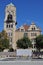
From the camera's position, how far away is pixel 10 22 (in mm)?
96188

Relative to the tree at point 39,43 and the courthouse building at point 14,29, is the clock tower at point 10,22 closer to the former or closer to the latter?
the courthouse building at point 14,29

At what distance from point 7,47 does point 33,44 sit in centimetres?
1270

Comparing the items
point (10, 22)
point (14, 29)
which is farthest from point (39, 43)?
point (10, 22)

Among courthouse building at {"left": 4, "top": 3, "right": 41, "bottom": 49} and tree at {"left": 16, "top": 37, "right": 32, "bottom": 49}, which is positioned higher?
courthouse building at {"left": 4, "top": 3, "right": 41, "bottom": 49}

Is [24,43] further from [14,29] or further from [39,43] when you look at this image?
[14,29]

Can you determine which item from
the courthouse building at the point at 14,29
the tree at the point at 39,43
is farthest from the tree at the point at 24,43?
the courthouse building at the point at 14,29

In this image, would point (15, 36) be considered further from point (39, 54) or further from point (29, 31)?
point (39, 54)

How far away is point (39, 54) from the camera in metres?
71.8

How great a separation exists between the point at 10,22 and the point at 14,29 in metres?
3.70

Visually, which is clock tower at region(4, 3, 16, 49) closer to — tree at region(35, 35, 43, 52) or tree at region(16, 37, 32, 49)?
tree at region(16, 37, 32, 49)

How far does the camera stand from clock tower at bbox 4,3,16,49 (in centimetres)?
9379

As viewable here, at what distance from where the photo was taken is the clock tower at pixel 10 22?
308ft

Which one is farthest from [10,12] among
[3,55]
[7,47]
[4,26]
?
[3,55]

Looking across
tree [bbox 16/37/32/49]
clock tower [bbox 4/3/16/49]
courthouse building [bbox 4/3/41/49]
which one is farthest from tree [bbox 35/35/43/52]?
clock tower [bbox 4/3/16/49]
